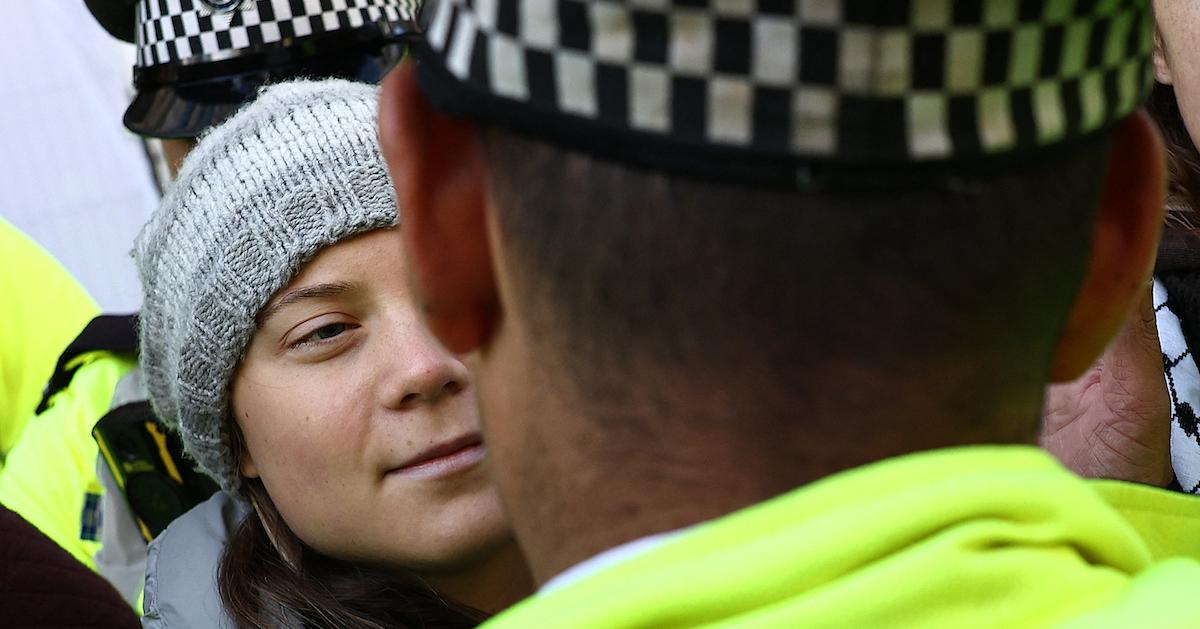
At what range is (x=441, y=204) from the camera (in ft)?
2.95

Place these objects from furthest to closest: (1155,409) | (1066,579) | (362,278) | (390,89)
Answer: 1. (1155,409)
2. (362,278)
3. (390,89)
4. (1066,579)

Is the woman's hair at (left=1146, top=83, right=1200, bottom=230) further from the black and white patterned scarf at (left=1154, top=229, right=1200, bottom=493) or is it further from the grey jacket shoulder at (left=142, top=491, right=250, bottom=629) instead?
the grey jacket shoulder at (left=142, top=491, right=250, bottom=629)

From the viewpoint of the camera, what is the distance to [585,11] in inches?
30.7

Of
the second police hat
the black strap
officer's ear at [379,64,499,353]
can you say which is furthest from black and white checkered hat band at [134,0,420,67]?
officer's ear at [379,64,499,353]

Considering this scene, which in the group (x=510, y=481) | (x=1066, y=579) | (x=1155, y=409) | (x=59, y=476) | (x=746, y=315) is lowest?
(x=59, y=476)

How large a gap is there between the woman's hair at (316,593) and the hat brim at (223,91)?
3.70 feet

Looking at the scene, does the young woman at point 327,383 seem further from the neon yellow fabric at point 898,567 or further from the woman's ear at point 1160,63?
the woman's ear at point 1160,63

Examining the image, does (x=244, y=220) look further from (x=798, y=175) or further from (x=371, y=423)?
(x=798, y=175)

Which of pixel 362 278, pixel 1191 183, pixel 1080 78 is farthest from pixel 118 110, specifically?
pixel 1080 78

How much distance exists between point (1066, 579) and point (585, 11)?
0.47 meters

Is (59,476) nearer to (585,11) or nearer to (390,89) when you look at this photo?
(390,89)

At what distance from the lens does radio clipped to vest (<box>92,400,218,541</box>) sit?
242 cm

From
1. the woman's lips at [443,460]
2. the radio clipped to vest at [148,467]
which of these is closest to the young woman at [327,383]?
the woman's lips at [443,460]

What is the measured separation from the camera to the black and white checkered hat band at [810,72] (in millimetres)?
750
